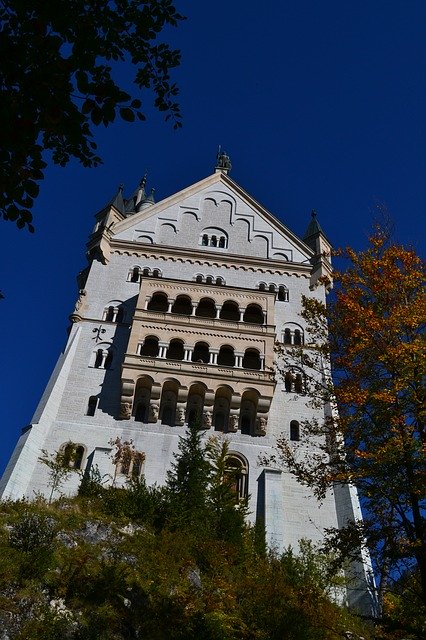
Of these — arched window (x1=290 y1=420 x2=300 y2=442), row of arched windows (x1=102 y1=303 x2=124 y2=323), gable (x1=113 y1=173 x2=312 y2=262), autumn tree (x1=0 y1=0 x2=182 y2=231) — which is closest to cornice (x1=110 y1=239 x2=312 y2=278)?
gable (x1=113 y1=173 x2=312 y2=262)

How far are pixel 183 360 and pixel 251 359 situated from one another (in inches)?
165

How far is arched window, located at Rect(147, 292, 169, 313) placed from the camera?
117 ft

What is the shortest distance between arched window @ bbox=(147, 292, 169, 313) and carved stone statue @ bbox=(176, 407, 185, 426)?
7.43 metres

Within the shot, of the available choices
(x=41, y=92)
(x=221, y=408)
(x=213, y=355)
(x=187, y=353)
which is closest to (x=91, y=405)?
(x=187, y=353)

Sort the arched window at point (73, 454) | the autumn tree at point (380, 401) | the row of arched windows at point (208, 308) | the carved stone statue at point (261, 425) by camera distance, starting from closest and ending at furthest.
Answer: the autumn tree at point (380, 401) < the arched window at point (73, 454) < the carved stone statue at point (261, 425) < the row of arched windows at point (208, 308)

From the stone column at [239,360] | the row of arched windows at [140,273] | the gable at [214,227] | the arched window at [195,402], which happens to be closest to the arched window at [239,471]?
the arched window at [195,402]

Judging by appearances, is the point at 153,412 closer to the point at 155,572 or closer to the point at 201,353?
the point at 201,353

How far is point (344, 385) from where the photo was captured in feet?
48.1

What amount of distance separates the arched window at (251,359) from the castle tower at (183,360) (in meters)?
0.06

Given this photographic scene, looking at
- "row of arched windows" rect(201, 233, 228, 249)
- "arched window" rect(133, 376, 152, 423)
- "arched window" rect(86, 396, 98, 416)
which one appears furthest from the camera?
"row of arched windows" rect(201, 233, 228, 249)

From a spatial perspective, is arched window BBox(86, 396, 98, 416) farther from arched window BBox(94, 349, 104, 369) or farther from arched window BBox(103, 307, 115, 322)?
arched window BBox(103, 307, 115, 322)

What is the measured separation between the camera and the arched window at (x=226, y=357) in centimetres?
3334

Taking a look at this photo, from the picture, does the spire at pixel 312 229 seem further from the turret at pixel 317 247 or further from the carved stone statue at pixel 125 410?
the carved stone statue at pixel 125 410

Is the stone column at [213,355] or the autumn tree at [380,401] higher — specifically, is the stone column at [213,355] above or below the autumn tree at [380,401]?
above
